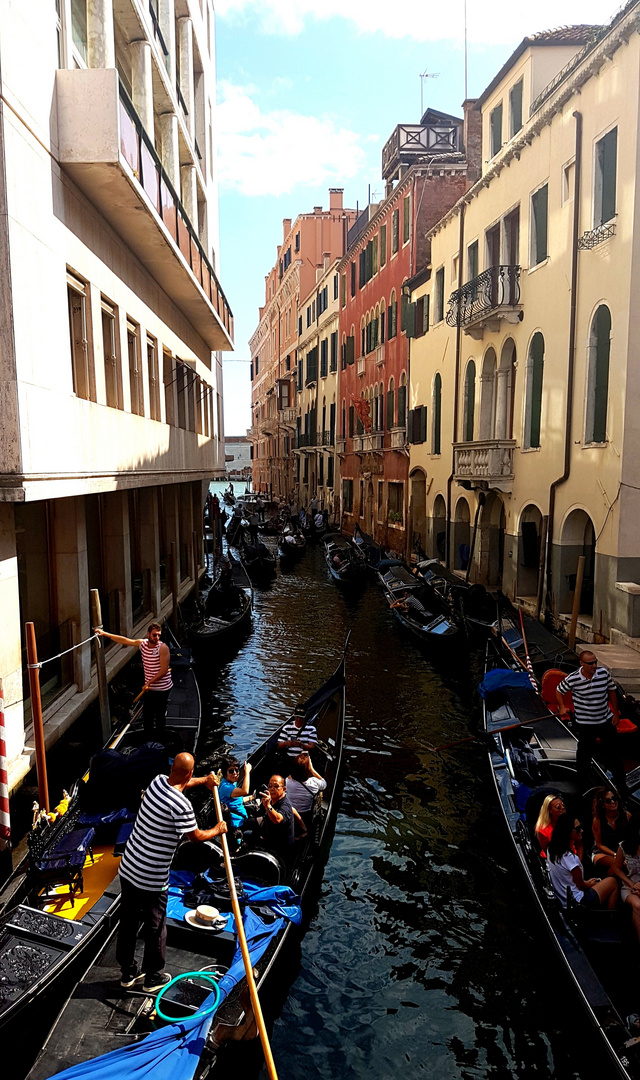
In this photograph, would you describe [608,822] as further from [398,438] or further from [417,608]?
[398,438]

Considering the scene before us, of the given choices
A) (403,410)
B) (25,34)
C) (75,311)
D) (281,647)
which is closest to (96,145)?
(25,34)

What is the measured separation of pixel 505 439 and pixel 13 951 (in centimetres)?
1327

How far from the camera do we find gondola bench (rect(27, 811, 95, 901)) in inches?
223

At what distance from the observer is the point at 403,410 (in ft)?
81.7

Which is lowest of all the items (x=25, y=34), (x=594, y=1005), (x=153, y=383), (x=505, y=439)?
(x=594, y=1005)

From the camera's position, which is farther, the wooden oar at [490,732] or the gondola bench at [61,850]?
the wooden oar at [490,732]

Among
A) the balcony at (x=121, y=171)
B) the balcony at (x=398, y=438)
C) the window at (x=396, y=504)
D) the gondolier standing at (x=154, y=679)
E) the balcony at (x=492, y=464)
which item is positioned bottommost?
the gondolier standing at (x=154, y=679)

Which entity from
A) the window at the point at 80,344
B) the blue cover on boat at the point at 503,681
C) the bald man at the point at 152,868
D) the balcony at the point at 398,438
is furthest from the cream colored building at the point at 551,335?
the bald man at the point at 152,868

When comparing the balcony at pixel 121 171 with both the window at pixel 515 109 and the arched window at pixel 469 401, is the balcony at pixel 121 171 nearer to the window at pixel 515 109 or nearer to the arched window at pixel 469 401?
the window at pixel 515 109

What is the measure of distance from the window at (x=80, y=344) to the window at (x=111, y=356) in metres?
1.18

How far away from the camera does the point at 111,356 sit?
34.3ft

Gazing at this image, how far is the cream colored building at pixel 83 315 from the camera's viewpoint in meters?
6.57

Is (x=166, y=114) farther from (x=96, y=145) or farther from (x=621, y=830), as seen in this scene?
(x=621, y=830)

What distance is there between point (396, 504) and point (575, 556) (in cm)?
1291
